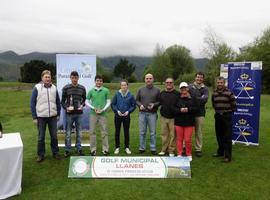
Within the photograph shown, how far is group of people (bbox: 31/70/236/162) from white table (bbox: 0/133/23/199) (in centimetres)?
190

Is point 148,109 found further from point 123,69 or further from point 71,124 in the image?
point 123,69

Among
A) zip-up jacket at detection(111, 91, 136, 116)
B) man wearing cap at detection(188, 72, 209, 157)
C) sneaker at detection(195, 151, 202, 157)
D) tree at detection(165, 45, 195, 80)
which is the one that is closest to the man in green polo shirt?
zip-up jacket at detection(111, 91, 136, 116)

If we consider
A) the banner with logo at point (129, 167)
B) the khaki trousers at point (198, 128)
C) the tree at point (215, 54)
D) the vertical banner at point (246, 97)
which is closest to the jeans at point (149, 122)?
the khaki trousers at point (198, 128)

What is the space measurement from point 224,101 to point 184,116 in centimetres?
105

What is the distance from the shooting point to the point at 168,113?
7.89 metres

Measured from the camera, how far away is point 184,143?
27.1 feet

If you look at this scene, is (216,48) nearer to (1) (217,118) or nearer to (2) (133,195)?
(1) (217,118)

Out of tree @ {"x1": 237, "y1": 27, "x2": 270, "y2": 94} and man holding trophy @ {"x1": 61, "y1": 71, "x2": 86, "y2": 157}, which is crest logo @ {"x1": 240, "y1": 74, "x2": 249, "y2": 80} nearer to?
man holding trophy @ {"x1": 61, "y1": 71, "x2": 86, "y2": 157}

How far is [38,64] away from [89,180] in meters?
53.5

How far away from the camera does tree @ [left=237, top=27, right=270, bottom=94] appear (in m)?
37.8

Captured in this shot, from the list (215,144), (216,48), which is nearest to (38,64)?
(216,48)

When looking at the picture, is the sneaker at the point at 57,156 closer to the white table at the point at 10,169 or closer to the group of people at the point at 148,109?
the group of people at the point at 148,109

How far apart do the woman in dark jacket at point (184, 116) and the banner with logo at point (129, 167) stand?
0.85 metres

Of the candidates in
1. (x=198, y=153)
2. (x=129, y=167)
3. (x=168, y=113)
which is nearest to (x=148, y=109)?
(x=168, y=113)
